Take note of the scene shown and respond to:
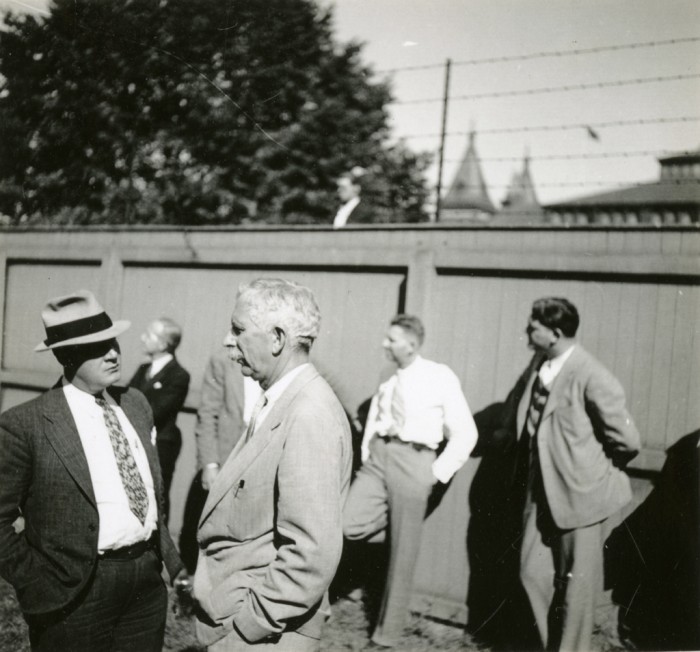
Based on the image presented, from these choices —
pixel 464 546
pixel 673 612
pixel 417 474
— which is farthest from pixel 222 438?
pixel 673 612

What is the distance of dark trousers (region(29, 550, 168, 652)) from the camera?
237 cm

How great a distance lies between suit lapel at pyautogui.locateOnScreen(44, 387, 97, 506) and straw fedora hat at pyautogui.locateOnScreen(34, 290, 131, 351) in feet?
0.87

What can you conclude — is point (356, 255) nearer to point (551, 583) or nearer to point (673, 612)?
point (551, 583)

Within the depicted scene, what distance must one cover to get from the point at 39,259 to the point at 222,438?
11.1ft

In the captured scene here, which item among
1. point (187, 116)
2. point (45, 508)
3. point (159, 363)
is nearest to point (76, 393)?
point (45, 508)

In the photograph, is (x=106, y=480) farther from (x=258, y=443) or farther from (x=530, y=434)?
(x=530, y=434)

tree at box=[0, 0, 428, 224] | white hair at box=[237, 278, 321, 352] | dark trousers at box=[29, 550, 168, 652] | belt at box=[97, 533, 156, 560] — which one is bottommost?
dark trousers at box=[29, 550, 168, 652]

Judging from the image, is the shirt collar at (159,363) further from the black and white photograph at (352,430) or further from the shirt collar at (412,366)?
the shirt collar at (412,366)

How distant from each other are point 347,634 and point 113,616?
6.50 feet

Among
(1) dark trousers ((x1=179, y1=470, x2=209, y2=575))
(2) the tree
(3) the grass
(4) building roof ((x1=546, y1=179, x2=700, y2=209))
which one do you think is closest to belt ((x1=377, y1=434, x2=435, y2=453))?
(3) the grass

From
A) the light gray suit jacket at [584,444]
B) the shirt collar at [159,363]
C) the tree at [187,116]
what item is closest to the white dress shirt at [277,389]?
the light gray suit jacket at [584,444]

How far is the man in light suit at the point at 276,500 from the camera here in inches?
68.9

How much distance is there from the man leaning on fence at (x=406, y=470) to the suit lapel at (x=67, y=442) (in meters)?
1.88

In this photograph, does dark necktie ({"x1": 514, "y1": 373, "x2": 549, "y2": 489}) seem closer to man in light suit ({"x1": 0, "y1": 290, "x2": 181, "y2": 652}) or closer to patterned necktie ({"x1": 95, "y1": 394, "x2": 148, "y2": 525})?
man in light suit ({"x1": 0, "y1": 290, "x2": 181, "y2": 652})
